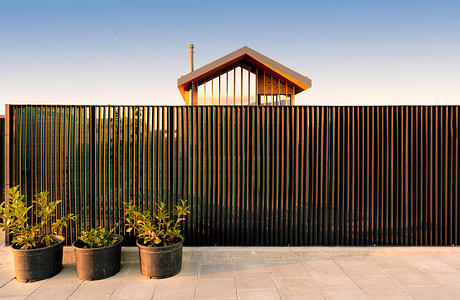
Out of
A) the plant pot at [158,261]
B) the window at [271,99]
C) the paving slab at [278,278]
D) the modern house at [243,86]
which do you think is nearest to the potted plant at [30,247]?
the paving slab at [278,278]

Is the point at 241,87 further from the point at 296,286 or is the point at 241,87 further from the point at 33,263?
the point at 33,263

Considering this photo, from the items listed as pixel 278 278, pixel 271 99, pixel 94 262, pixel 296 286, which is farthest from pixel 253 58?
pixel 94 262

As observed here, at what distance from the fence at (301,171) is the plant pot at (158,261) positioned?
0.90 meters

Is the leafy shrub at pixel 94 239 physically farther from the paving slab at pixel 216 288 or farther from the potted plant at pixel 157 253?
the paving slab at pixel 216 288

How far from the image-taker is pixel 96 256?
386 cm

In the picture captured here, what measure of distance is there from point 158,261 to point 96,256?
37.7 inches

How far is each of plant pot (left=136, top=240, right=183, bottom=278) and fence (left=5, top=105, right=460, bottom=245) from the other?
0.90 m

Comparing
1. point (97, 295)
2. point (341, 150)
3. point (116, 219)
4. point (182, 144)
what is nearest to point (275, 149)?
point (341, 150)

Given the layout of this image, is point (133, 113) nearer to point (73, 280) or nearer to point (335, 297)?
point (73, 280)

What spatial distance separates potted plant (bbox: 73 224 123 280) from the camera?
385cm

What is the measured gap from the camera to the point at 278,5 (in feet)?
26.1

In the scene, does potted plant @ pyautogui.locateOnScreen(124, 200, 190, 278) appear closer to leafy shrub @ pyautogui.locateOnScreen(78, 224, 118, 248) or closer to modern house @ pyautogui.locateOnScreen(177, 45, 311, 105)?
leafy shrub @ pyautogui.locateOnScreen(78, 224, 118, 248)

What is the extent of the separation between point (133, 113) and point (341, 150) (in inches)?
164

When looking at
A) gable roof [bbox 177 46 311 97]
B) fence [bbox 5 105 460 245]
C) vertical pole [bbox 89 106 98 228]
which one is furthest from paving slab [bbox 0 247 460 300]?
gable roof [bbox 177 46 311 97]
